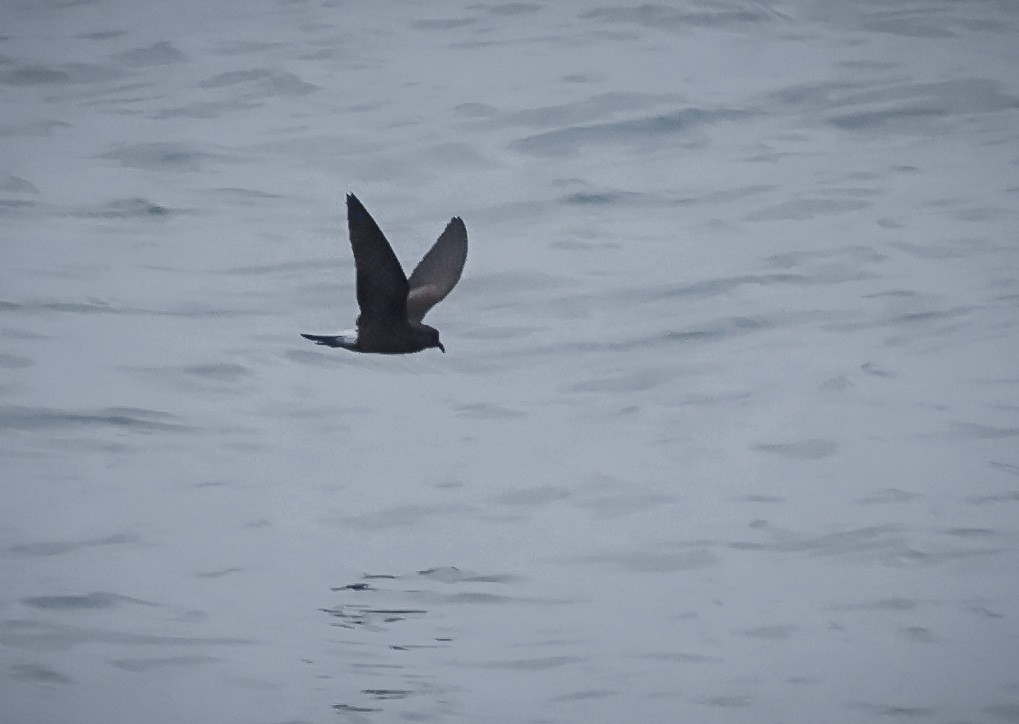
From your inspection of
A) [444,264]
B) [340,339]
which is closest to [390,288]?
[340,339]

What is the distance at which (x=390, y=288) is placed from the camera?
25.5 ft

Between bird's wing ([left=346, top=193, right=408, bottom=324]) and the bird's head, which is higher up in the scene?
bird's wing ([left=346, top=193, right=408, bottom=324])

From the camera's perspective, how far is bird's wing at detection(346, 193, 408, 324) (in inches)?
283

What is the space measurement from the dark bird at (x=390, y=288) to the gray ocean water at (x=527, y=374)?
1.08m

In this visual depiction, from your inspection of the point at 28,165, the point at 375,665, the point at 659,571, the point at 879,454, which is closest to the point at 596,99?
the point at 28,165

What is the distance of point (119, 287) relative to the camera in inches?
472

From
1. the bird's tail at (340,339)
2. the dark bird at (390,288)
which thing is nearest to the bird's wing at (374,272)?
the dark bird at (390,288)

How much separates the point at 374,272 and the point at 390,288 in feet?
0.61

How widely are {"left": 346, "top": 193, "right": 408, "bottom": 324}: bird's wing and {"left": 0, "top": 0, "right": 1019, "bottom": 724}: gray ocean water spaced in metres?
1.27

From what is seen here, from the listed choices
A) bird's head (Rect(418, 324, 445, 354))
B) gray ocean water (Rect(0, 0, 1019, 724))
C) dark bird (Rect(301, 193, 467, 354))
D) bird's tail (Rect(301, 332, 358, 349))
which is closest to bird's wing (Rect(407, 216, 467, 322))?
dark bird (Rect(301, 193, 467, 354))

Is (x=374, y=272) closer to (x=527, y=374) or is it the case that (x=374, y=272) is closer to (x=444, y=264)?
(x=444, y=264)

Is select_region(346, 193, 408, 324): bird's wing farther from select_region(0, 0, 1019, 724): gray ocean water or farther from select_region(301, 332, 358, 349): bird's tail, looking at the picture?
select_region(0, 0, 1019, 724): gray ocean water

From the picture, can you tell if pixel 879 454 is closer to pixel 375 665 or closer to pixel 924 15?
pixel 375 665

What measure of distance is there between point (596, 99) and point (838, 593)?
26.7 ft
